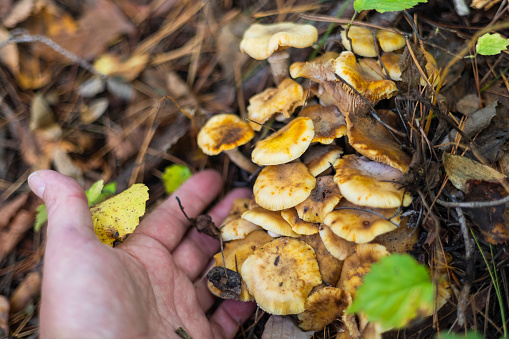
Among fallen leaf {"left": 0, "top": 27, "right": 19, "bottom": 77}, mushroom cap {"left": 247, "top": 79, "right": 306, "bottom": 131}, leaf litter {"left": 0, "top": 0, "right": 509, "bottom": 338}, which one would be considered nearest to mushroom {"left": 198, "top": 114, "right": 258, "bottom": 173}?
mushroom cap {"left": 247, "top": 79, "right": 306, "bottom": 131}

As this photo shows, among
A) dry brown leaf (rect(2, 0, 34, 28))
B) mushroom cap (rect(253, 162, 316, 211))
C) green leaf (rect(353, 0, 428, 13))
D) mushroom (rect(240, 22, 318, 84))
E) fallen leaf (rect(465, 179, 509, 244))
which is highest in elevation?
dry brown leaf (rect(2, 0, 34, 28))

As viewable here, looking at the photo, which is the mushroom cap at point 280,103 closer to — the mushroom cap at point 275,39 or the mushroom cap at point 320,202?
the mushroom cap at point 275,39

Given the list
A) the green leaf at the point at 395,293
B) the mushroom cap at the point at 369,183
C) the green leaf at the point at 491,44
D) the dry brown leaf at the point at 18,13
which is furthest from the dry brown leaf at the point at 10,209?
the green leaf at the point at 491,44

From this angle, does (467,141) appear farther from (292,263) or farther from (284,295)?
(284,295)

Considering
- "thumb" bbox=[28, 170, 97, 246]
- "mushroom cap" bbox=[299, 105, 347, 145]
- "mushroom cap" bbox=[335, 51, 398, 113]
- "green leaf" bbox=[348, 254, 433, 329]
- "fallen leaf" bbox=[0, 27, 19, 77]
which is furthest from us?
"fallen leaf" bbox=[0, 27, 19, 77]

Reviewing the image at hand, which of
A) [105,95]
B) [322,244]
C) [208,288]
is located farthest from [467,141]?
[105,95]

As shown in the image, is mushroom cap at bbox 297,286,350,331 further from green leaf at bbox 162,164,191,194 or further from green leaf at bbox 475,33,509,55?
green leaf at bbox 475,33,509,55
